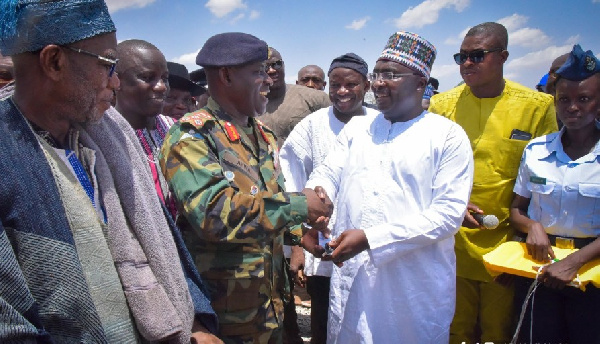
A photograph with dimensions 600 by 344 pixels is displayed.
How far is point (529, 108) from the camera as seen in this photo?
11.6 ft

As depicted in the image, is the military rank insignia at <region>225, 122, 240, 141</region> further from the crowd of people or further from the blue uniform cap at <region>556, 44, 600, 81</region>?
the blue uniform cap at <region>556, 44, 600, 81</region>

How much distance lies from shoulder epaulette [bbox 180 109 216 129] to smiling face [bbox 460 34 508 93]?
2352mm

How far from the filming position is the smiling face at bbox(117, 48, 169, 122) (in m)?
2.96

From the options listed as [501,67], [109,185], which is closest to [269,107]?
[501,67]

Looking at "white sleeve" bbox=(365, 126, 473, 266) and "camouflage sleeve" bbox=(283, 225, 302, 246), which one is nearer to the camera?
"white sleeve" bbox=(365, 126, 473, 266)

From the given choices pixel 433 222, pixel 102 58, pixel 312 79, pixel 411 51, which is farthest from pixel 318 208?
pixel 312 79

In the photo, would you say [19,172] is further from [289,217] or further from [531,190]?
[531,190]

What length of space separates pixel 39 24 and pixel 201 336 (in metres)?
1.26

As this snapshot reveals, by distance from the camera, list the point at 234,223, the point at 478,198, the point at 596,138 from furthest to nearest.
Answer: the point at 478,198, the point at 596,138, the point at 234,223

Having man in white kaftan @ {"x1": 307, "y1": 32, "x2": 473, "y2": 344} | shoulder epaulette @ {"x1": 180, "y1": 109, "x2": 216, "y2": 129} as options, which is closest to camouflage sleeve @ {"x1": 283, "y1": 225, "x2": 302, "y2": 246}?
man in white kaftan @ {"x1": 307, "y1": 32, "x2": 473, "y2": 344}

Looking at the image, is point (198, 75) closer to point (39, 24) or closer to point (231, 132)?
point (231, 132)

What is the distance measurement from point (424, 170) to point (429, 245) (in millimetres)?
453

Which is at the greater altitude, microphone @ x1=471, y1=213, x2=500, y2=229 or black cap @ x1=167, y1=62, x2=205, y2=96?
black cap @ x1=167, y1=62, x2=205, y2=96

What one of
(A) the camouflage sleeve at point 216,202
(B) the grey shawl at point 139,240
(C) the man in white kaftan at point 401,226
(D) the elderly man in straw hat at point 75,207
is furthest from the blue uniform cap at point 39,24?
(C) the man in white kaftan at point 401,226
